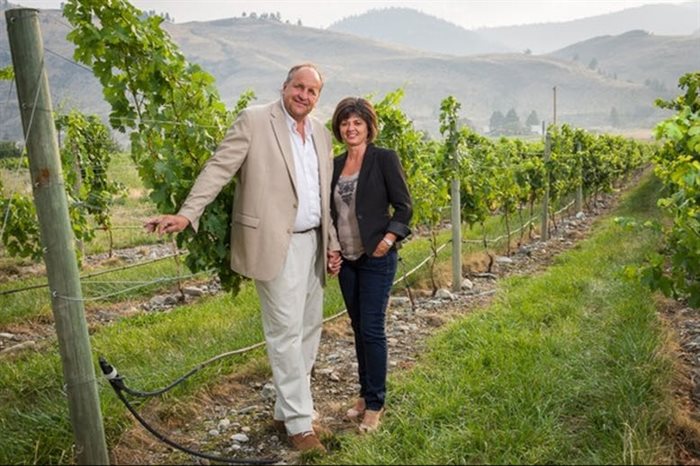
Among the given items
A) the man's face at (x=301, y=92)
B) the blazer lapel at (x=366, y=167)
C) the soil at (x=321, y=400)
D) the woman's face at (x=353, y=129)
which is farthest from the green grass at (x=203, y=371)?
the man's face at (x=301, y=92)

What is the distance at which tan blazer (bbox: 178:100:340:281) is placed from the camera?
329 cm

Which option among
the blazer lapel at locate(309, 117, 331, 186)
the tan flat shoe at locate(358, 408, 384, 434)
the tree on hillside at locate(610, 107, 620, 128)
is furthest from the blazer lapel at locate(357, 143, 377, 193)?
the tree on hillside at locate(610, 107, 620, 128)

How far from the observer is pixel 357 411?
393 cm

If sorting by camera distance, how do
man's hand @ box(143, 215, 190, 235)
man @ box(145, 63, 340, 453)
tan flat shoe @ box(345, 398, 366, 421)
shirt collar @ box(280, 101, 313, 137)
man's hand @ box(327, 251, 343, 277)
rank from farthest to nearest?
tan flat shoe @ box(345, 398, 366, 421) < man's hand @ box(327, 251, 343, 277) < shirt collar @ box(280, 101, 313, 137) < man @ box(145, 63, 340, 453) < man's hand @ box(143, 215, 190, 235)

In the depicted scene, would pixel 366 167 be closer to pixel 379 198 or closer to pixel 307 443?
pixel 379 198

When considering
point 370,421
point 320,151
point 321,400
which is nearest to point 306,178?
point 320,151

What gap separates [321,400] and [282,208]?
5.70 feet

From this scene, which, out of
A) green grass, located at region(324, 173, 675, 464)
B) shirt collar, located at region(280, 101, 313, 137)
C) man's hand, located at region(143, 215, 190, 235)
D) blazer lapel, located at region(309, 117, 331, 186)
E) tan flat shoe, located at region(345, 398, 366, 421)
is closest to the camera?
man's hand, located at region(143, 215, 190, 235)

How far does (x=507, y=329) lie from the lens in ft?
16.9

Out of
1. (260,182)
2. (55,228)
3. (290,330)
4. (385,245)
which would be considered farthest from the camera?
(385,245)

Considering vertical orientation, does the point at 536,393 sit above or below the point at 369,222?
below

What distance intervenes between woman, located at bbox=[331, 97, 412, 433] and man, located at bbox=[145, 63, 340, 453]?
177mm

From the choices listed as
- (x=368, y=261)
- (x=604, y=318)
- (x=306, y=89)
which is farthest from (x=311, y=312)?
(x=604, y=318)

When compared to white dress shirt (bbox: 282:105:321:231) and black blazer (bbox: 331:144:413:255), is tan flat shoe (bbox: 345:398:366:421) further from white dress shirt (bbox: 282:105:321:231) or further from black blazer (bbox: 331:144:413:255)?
white dress shirt (bbox: 282:105:321:231)
